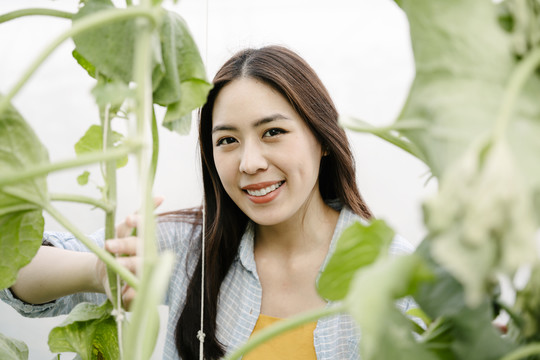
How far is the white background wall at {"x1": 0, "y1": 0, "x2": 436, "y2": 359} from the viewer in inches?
50.7

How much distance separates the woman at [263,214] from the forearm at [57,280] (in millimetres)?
47

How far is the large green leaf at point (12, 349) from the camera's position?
28 centimetres

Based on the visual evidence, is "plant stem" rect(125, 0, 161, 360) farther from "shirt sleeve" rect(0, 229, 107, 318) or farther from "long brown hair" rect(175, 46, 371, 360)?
"long brown hair" rect(175, 46, 371, 360)

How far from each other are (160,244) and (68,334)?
63 cm

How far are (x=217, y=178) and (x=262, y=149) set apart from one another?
0.18 m

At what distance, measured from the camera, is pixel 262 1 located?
53.5 inches

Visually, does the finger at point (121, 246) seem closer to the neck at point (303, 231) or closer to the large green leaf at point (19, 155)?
the large green leaf at point (19, 155)

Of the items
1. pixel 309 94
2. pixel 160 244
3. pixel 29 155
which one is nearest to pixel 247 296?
pixel 160 244

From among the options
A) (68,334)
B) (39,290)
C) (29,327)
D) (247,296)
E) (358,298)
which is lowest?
(29,327)

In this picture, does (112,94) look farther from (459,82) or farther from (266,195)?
(266,195)

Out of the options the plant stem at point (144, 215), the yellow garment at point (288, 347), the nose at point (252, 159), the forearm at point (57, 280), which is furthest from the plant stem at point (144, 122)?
the yellow garment at point (288, 347)

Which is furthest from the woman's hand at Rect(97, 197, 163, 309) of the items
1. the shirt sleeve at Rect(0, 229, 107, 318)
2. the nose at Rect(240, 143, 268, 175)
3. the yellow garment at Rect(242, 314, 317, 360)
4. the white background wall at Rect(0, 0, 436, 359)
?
the white background wall at Rect(0, 0, 436, 359)

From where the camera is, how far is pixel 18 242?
0.25m

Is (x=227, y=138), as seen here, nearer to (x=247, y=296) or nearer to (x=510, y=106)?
(x=247, y=296)
